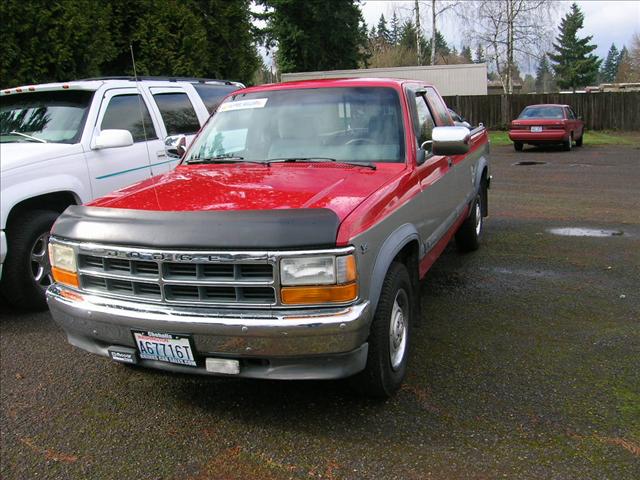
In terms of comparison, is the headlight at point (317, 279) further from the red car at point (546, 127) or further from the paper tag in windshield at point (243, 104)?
the red car at point (546, 127)

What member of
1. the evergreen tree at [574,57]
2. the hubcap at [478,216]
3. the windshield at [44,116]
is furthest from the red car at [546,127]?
the evergreen tree at [574,57]

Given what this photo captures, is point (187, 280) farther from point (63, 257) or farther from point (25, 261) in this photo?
point (25, 261)

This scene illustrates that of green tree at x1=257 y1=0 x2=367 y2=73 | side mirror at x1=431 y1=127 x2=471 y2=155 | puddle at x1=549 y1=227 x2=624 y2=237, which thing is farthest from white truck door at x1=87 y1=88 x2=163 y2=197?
green tree at x1=257 y1=0 x2=367 y2=73

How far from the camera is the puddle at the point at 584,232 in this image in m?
7.74

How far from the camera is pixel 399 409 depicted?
11.4 feet

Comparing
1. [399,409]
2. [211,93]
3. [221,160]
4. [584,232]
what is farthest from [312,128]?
[584,232]

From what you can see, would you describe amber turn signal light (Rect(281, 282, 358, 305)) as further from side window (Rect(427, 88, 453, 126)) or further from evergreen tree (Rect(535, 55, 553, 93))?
evergreen tree (Rect(535, 55, 553, 93))

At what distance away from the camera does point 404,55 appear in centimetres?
5994

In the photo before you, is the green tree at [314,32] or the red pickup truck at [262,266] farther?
the green tree at [314,32]

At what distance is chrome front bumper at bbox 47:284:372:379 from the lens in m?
2.89

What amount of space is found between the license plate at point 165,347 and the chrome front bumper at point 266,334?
39mm

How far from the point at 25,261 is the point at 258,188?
2722 mm

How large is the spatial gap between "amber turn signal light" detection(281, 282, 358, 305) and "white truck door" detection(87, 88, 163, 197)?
131 inches

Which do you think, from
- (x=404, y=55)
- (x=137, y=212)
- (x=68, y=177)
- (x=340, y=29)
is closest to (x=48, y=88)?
(x=68, y=177)
